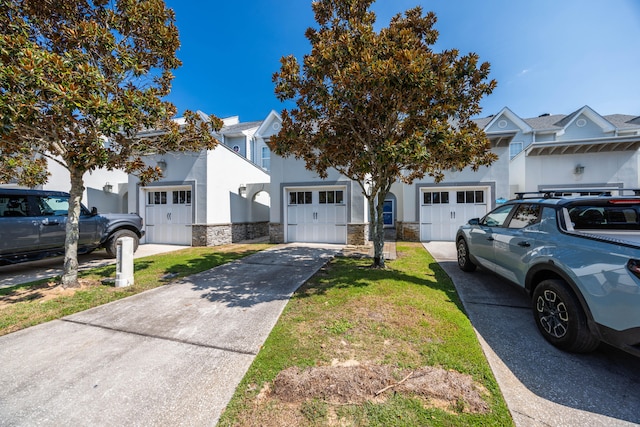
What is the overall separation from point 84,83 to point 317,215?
8.02m

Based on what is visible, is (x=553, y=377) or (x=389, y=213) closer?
(x=553, y=377)

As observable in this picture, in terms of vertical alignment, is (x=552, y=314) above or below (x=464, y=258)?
below

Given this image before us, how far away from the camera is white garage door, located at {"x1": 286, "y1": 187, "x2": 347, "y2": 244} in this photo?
1054cm

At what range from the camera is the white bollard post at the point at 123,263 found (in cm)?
510

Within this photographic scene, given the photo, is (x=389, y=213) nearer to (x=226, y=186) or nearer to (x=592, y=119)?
(x=226, y=186)

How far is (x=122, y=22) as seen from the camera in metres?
4.80

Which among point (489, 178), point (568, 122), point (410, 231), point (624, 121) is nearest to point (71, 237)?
point (410, 231)

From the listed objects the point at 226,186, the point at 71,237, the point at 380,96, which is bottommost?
the point at 71,237

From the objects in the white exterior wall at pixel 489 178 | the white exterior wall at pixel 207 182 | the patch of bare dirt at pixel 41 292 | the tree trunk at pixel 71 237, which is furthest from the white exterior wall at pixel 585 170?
the patch of bare dirt at pixel 41 292

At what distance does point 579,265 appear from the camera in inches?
106

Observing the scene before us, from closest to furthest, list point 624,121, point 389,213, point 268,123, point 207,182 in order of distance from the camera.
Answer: point 207,182 < point 389,213 < point 624,121 < point 268,123

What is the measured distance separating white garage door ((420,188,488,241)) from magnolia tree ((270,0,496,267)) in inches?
222

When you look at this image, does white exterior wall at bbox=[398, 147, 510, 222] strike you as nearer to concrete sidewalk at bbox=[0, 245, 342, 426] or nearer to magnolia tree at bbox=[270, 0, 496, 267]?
magnolia tree at bbox=[270, 0, 496, 267]

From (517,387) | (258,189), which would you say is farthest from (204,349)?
(258,189)
